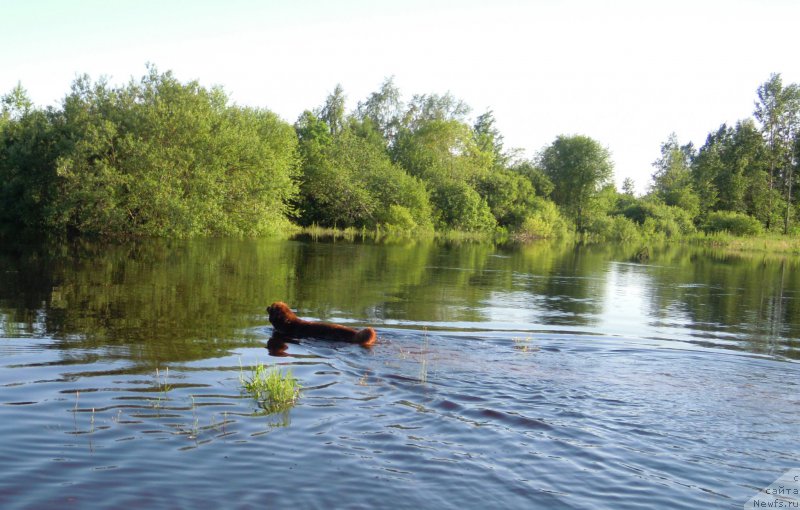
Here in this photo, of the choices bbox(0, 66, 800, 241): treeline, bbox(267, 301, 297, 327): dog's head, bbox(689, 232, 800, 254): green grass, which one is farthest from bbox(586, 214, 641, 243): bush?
bbox(267, 301, 297, 327): dog's head

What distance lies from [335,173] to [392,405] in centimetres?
5493

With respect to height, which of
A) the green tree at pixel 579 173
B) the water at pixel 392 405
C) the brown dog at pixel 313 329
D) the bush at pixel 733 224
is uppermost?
the green tree at pixel 579 173

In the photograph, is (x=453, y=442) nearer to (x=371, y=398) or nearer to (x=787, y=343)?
(x=371, y=398)

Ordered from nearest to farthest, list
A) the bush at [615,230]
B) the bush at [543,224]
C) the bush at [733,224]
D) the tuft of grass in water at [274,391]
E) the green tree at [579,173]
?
the tuft of grass in water at [274,391] → the bush at [543,224] → the bush at [733,224] → the bush at [615,230] → the green tree at [579,173]

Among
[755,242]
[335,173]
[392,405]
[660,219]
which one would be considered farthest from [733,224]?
[392,405]

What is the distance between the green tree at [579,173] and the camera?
3243 inches

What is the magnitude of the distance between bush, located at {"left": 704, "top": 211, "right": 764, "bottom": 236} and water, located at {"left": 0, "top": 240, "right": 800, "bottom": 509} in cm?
5966

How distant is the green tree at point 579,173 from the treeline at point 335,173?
0.19m

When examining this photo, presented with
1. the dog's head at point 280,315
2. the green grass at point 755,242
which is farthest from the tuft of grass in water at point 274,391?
the green grass at point 755,242

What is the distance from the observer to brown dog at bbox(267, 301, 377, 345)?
11430 mm

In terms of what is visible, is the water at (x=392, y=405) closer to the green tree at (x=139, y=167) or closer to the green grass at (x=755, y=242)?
the green tree at (x=139, y=167)

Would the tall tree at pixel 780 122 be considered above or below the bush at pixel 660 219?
above

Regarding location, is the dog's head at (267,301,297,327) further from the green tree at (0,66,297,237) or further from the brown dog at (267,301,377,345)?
the green tree at (0,66,297,237)

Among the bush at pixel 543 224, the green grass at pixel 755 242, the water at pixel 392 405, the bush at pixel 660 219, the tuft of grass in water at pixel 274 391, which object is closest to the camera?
the water at pixel 392 405
